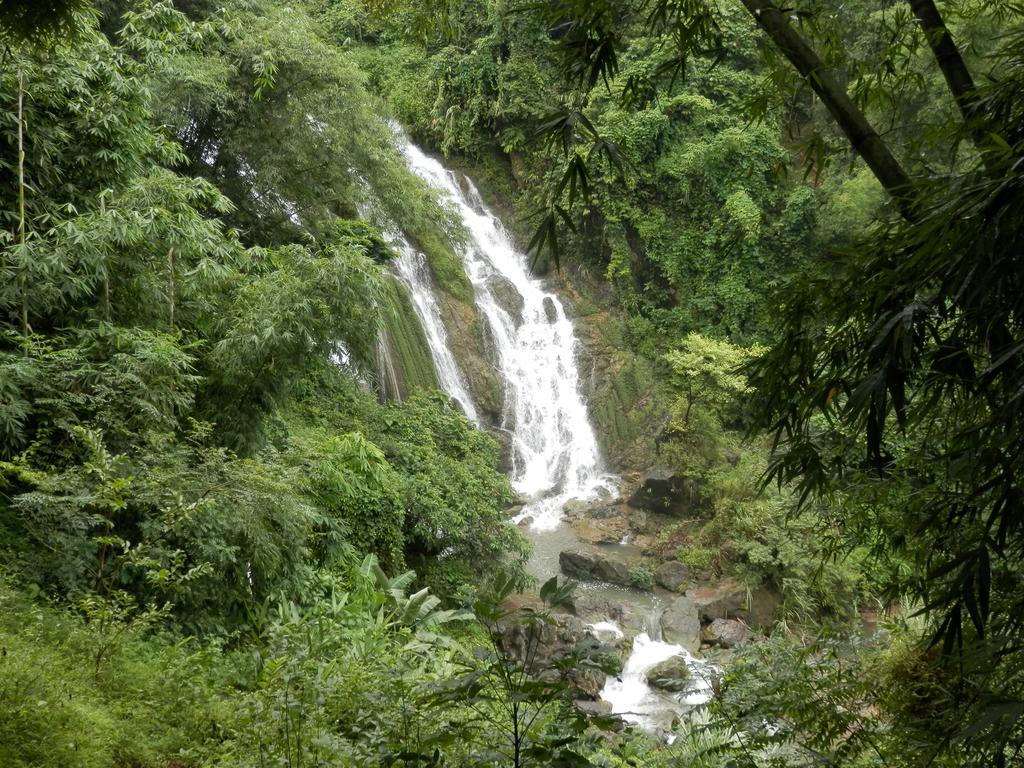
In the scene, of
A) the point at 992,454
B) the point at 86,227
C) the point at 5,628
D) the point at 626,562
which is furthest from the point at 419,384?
the point at 992,454

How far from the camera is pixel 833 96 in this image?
6.92 feet

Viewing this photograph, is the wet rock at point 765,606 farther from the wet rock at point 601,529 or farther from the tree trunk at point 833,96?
the tree trunk at point 833,96

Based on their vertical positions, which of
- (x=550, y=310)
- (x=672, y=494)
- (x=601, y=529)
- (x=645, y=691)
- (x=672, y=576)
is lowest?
(x=645, y=691)

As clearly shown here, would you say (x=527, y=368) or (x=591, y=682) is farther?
(x=527, y=368)

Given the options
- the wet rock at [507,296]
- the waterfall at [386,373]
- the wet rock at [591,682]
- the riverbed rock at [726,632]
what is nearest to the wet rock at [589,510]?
the riverbed rock at [726,632]

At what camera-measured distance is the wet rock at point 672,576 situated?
11711 mm

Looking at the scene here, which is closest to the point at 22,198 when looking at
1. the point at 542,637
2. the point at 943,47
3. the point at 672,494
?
the point at 943,47

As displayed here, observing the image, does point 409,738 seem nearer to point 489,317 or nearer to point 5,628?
point 5,628

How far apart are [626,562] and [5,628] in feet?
34.1

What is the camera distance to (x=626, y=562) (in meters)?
12.4

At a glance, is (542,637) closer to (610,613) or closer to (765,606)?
(610,613)

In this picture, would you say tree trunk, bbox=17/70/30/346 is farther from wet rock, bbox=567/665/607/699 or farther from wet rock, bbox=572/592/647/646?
wet rock, bbox=572/592/647/646

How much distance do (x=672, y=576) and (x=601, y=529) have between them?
2.12m

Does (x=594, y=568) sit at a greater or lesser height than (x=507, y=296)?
lesser
